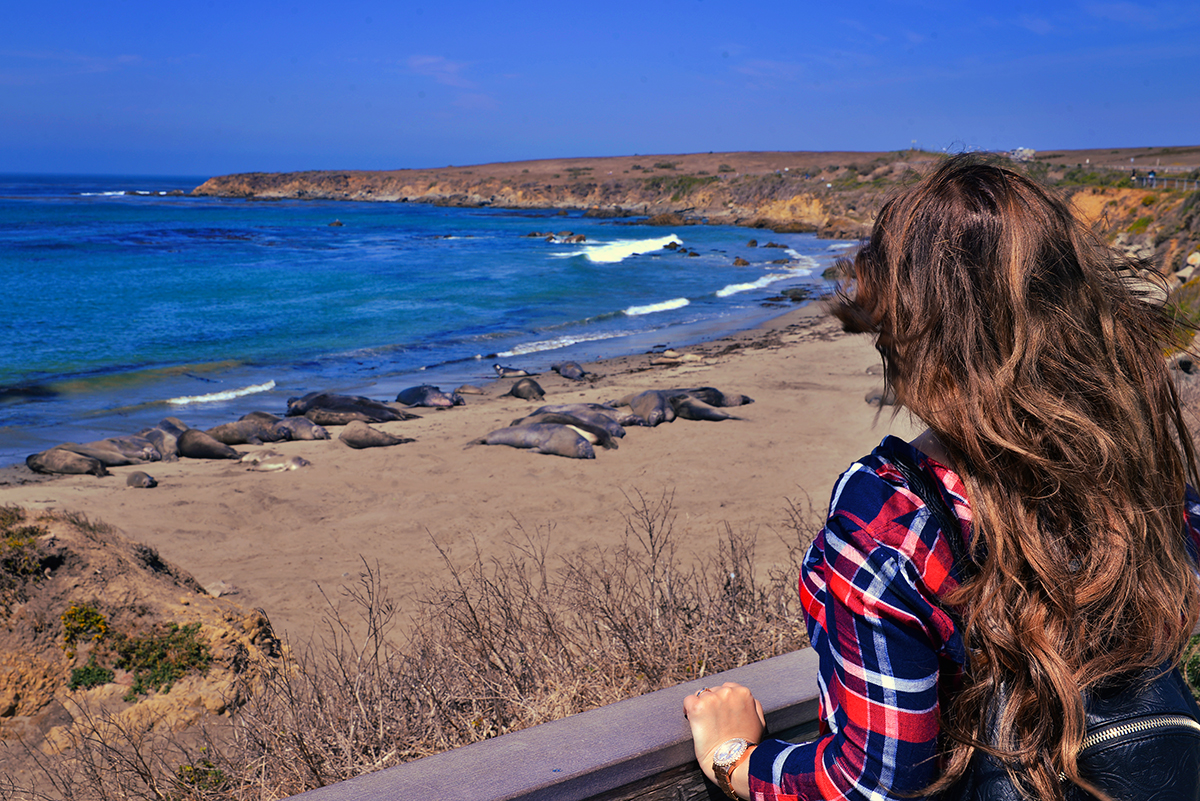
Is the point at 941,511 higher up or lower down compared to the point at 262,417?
higher up

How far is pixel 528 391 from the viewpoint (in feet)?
50.1

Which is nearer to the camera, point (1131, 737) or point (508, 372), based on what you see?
point (1131, 737)

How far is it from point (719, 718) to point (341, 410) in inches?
516

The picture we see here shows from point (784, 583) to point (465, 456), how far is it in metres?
7.42

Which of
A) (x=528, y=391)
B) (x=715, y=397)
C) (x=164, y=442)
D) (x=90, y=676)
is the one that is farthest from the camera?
(x=528, y=391)

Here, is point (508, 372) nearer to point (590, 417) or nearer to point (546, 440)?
point (590, 417)

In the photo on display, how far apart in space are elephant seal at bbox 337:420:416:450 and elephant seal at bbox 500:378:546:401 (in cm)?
360

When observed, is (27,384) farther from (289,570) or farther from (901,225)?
(901,225)

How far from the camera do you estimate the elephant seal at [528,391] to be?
15.2m

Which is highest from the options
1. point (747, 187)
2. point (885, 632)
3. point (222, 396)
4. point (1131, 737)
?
point (747, 187)

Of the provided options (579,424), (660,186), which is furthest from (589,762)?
(660,186)

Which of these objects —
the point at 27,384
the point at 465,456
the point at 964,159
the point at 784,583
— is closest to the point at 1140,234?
the point at 465,456

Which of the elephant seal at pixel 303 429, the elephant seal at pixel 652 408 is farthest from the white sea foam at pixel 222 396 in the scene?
→ the elephant seal at pixel 652 408

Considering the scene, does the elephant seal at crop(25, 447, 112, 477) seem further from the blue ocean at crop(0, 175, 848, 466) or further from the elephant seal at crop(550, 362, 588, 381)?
the elephant seal at crop(550, 362, 588, 381)
